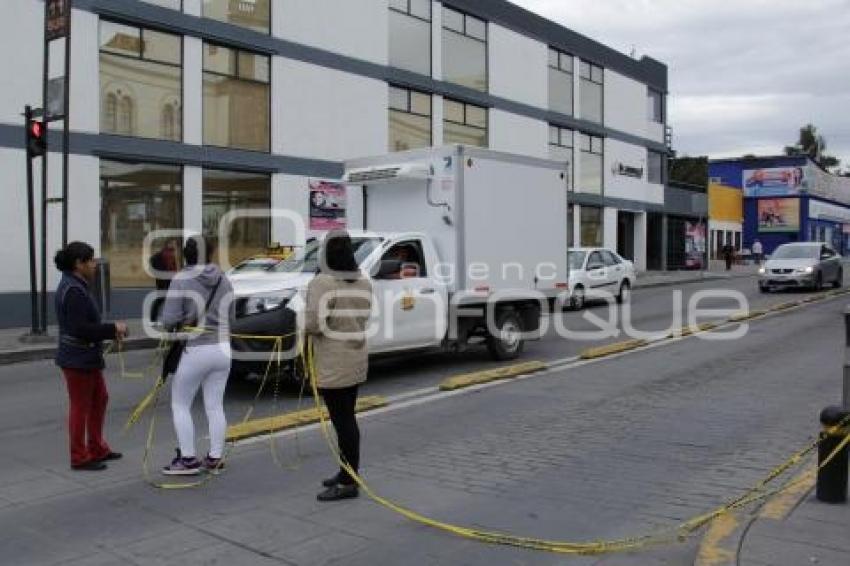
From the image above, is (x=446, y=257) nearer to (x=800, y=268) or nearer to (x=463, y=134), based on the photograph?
(x=800, y=268)

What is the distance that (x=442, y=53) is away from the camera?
2864cm

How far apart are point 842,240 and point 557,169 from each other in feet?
236

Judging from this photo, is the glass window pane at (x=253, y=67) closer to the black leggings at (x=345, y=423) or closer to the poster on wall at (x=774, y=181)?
the black leggings at (x=345, y=423)

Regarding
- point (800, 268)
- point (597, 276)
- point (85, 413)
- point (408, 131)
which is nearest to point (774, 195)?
point (800, 268)

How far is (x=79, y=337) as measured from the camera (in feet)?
22.0

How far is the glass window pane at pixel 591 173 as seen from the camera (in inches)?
1479

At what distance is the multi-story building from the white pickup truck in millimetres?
1333

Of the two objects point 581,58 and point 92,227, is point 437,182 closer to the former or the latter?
point 92,227

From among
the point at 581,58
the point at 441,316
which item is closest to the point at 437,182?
the point at 441,316

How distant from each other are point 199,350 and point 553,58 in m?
31.0

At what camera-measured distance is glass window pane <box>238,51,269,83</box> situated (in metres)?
21.9

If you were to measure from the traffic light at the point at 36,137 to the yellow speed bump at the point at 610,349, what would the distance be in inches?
377

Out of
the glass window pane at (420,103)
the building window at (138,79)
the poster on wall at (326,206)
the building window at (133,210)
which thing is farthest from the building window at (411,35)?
the building window at (133,210)

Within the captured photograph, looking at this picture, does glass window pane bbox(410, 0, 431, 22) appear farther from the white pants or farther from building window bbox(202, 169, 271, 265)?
the white pants
